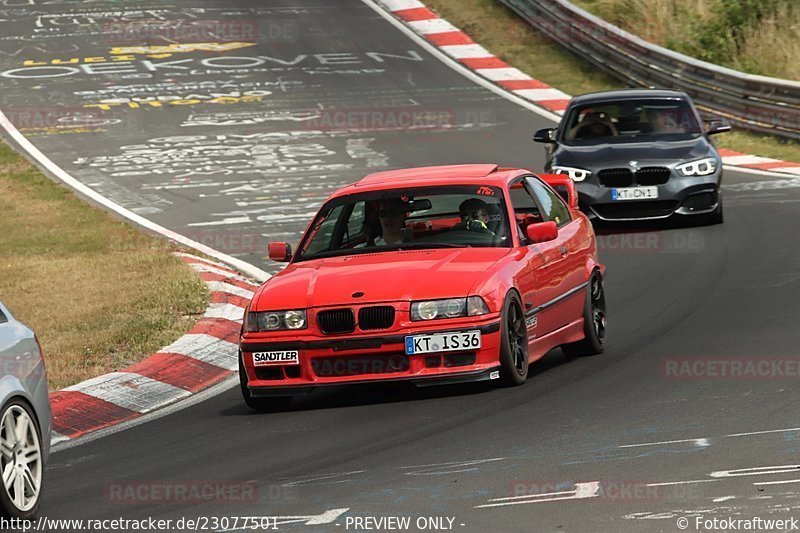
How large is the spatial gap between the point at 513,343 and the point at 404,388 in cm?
86

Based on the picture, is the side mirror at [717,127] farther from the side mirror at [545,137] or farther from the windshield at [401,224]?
the windshield at [401,224]

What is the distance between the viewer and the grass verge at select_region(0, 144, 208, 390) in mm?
12067

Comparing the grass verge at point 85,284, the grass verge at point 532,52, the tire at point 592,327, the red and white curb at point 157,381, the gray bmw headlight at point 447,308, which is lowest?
the grass verge at point 532,52

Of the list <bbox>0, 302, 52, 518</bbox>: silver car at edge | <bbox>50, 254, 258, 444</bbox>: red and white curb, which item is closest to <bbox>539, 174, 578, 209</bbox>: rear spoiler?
<bbox>50, 254, 258, 444</bbox>: red and white curb

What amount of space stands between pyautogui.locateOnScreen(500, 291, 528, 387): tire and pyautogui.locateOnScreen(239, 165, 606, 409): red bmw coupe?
0.01 metres

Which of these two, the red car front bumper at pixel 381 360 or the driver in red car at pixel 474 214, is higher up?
the driver in red car at pixel 474 214

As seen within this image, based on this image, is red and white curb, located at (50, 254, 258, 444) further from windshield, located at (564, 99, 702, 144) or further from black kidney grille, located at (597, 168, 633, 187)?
windshield, located at (564, 99, 702, 144)

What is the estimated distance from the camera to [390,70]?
28.5 m

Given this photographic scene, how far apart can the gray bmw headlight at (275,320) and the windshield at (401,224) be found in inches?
39.7

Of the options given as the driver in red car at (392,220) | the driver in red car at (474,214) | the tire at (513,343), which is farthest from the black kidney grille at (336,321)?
the driver in red car at (474,214)

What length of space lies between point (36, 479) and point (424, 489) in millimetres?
1725

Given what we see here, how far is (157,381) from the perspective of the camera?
36.1ft

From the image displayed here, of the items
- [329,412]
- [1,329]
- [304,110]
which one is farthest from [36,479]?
[304,110]

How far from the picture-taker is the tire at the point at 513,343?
30.4 ft
